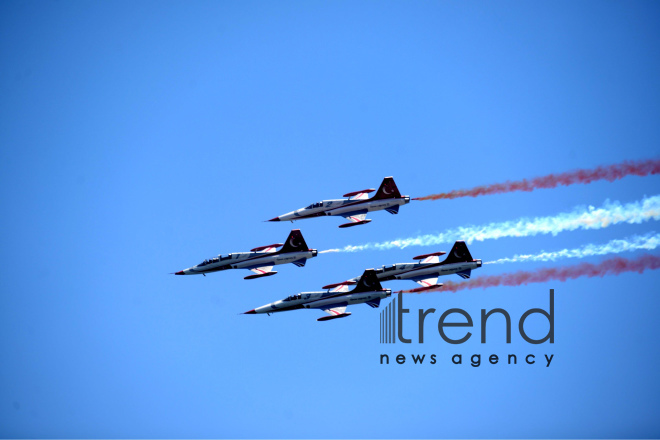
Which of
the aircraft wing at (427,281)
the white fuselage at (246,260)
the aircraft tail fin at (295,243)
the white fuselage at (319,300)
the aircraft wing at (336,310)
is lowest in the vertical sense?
the aircraft wing at (336,310)

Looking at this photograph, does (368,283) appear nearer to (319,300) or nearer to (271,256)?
(319,300)

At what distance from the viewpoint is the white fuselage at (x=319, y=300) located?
96.9 m

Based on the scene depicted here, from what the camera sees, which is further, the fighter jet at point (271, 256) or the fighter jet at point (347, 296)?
the fighter jet at point (271, 256)

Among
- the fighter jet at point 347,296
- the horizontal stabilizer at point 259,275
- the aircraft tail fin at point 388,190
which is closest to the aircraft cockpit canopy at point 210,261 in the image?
the horizontal stabilizer at point 259,275

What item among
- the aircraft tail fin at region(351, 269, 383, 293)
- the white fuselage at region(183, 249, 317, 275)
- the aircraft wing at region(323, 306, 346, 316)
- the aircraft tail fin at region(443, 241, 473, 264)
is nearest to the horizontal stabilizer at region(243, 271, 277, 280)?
the white fuselage at region(183, 249, 317, 275)

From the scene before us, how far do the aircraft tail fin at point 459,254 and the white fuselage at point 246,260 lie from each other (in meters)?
14.3

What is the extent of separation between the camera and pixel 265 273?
99.7m

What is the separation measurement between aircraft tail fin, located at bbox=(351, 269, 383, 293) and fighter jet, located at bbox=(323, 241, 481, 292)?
152 cm

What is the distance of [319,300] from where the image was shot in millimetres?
97875

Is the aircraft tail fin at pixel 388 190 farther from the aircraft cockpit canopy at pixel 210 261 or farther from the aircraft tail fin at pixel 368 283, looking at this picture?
the aircraft cockpit canopy at pixel 210 261

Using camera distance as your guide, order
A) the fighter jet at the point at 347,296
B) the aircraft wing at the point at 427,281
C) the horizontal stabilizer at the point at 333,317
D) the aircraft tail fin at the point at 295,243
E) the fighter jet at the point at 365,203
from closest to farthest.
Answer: the horizontal stabilizer at the point at 333,317
the fighter jet at the point at 347,296
the aircraft wing at the point at 427,281
the fighter jet at the point at 365,203
the aircraft tail fin at the point at 295,243

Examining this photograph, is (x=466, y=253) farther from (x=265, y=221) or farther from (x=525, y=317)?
(x=265, y=221)

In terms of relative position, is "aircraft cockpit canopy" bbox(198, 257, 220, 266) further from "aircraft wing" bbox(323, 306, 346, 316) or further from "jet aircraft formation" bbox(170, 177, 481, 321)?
"aircraft wing" bbox(323, 306, 346, 316)

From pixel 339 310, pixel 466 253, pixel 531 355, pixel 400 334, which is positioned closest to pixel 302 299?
pixel 339 310
